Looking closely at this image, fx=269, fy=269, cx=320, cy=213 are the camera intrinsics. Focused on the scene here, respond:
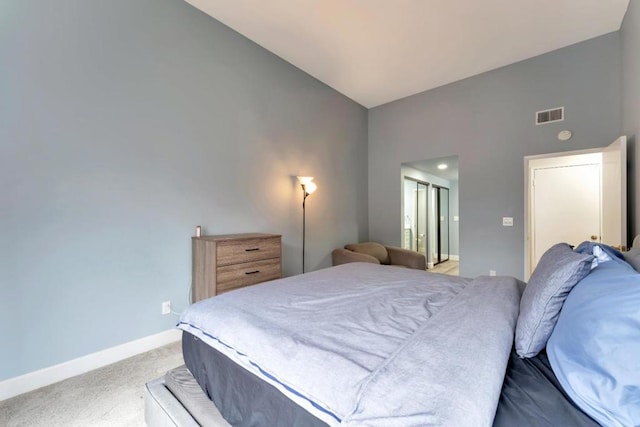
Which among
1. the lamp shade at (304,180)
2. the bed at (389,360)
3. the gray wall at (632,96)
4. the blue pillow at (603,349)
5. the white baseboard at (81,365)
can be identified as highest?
the gray wall at (632,96)

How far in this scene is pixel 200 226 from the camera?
2.78 metres

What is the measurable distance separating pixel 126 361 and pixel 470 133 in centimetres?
501

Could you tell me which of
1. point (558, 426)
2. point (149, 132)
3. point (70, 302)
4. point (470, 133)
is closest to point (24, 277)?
point (70, 302)

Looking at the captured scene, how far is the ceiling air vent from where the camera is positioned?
346cm

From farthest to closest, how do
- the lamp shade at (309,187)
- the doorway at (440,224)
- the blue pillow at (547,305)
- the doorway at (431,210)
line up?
the doorway at (440,224) < the doorway at (431,210) < the lamp shade at (309,187) < the blue pillow at (547,305)

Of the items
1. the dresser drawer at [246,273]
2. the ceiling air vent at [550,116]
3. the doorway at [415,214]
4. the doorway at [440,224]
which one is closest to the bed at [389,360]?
the dresser drawer at [246,273]

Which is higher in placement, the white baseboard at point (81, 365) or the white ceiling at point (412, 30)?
the white ceiling at point (412, 30)

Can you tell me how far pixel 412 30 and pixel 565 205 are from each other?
2.94 metres

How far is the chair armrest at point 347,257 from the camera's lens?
3.97 metres

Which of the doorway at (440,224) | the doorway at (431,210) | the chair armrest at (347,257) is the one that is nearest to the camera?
the chair armrest at (347,257)

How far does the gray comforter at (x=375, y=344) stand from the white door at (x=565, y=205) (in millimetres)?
2577

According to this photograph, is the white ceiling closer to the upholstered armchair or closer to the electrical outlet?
the upholstered armchair

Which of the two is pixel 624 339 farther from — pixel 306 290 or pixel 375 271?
pixel 375 271

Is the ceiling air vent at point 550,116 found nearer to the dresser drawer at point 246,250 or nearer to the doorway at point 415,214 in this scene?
the doorway at point 415,214
